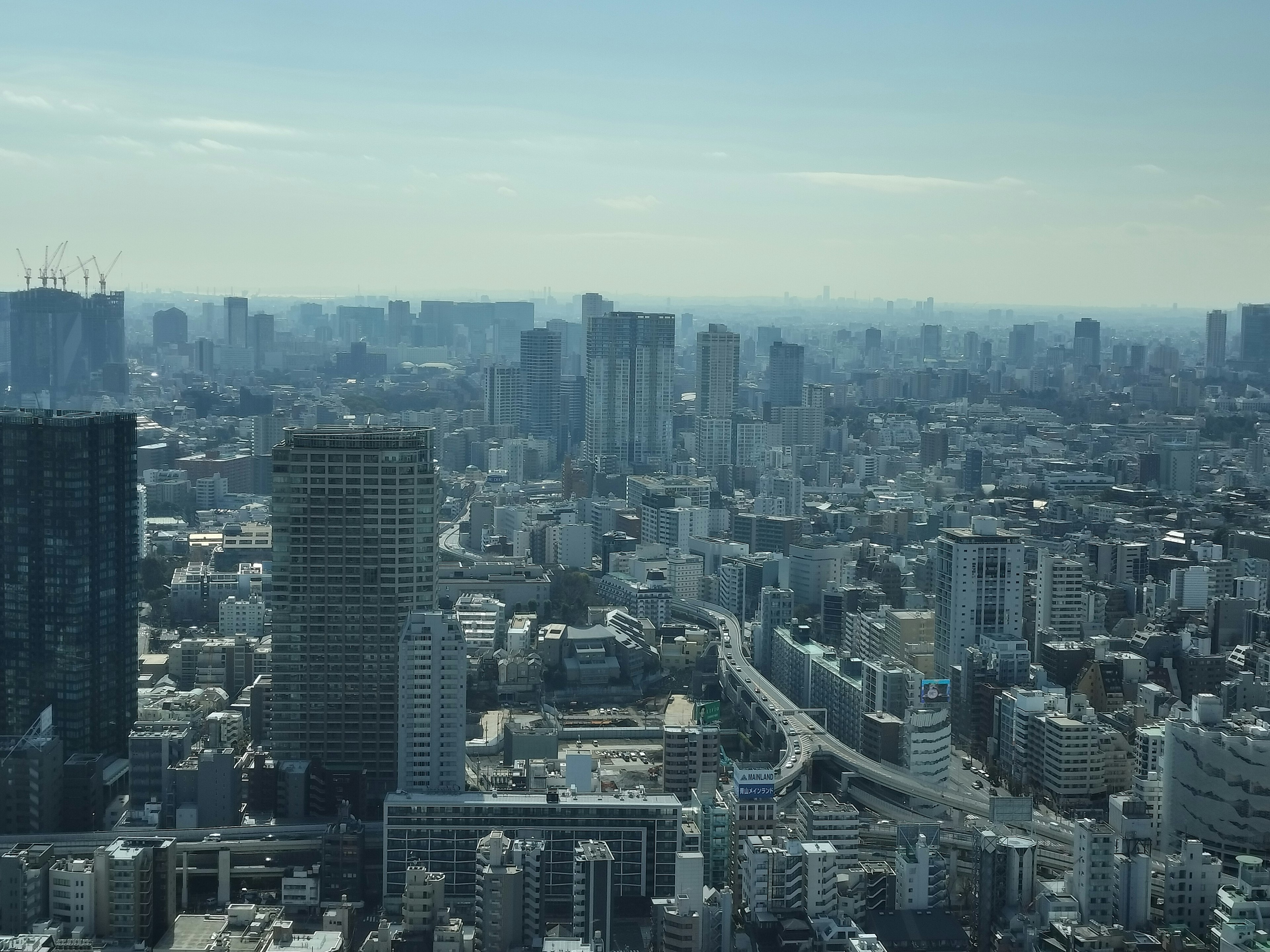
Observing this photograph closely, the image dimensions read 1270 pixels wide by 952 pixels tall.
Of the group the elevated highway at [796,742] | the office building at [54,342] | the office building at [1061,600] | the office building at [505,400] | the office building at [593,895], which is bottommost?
the elevated highway at [796,742]

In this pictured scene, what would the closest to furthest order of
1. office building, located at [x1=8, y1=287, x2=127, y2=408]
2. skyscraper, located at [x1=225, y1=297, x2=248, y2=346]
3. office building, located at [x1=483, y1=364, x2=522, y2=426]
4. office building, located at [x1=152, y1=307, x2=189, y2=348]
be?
office building, located at [x1=8, y1=287, x2=127, y2=408], office building, located at [x1=483, y1=364, x2=522, y2=426], office building, located at [x1=152, y1=307, x2=189, y2=348], skyscraper, located at [x1=225, y1=297, x2=248, y2=346]

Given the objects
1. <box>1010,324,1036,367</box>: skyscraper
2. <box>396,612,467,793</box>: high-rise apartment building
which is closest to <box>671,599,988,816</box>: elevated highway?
<box>396,612,467,793</box>: high-rise apartment building

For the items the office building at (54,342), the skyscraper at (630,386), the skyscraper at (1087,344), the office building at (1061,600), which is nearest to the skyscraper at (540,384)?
the skyscraper at (630,386)

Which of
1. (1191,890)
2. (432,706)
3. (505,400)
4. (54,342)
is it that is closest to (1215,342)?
A: (505,400)

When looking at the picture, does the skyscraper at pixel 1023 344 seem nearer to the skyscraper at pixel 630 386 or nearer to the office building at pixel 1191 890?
the skyscraper at pixel 630 386

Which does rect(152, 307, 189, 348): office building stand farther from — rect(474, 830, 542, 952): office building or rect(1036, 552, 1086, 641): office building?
rect(474, 830, 542, 952): office building

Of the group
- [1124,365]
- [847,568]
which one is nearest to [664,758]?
[847,568]

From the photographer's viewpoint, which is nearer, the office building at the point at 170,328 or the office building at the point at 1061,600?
the office building at the point at 1061,600
